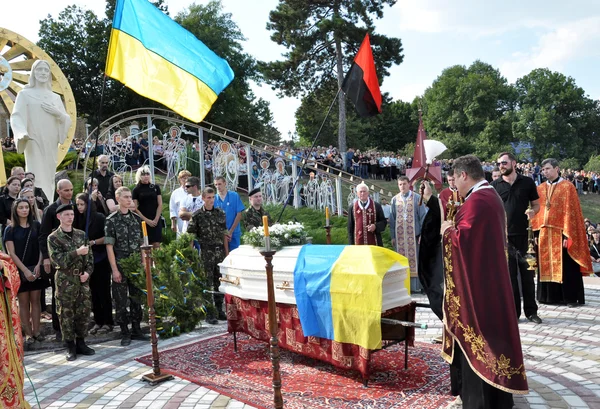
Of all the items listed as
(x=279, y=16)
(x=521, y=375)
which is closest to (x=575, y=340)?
(x=521, y=375)

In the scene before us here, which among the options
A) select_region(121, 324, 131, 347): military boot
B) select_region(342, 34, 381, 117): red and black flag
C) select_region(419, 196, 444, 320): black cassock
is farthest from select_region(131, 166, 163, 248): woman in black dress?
select_region(419, 196, 444, 320): black cassock

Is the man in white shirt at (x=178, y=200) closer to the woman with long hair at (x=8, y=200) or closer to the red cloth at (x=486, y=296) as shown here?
the woman with long hair at (x=8, y=200)

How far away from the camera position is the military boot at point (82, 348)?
19.4ft

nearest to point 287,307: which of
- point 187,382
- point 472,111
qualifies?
point 187,382

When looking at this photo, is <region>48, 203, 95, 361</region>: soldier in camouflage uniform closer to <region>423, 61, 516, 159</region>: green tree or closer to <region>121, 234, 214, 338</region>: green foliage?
<region>121, 234, 214, 338</region>: green foliage

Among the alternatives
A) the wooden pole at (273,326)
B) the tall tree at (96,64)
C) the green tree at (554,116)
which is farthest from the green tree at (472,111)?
the wooden pole at (273,326)

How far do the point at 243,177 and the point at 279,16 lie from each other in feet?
46.2

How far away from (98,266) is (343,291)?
3.80 metres

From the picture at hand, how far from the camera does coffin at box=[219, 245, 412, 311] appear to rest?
4.67 m

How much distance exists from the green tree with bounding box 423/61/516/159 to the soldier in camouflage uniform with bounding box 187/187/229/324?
157 ft

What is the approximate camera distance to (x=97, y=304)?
22.7 feet

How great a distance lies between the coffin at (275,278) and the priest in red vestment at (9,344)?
2.28 meters

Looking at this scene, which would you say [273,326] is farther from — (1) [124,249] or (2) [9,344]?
(1) [124,249]

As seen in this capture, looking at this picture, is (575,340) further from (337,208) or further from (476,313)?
(337,208)
